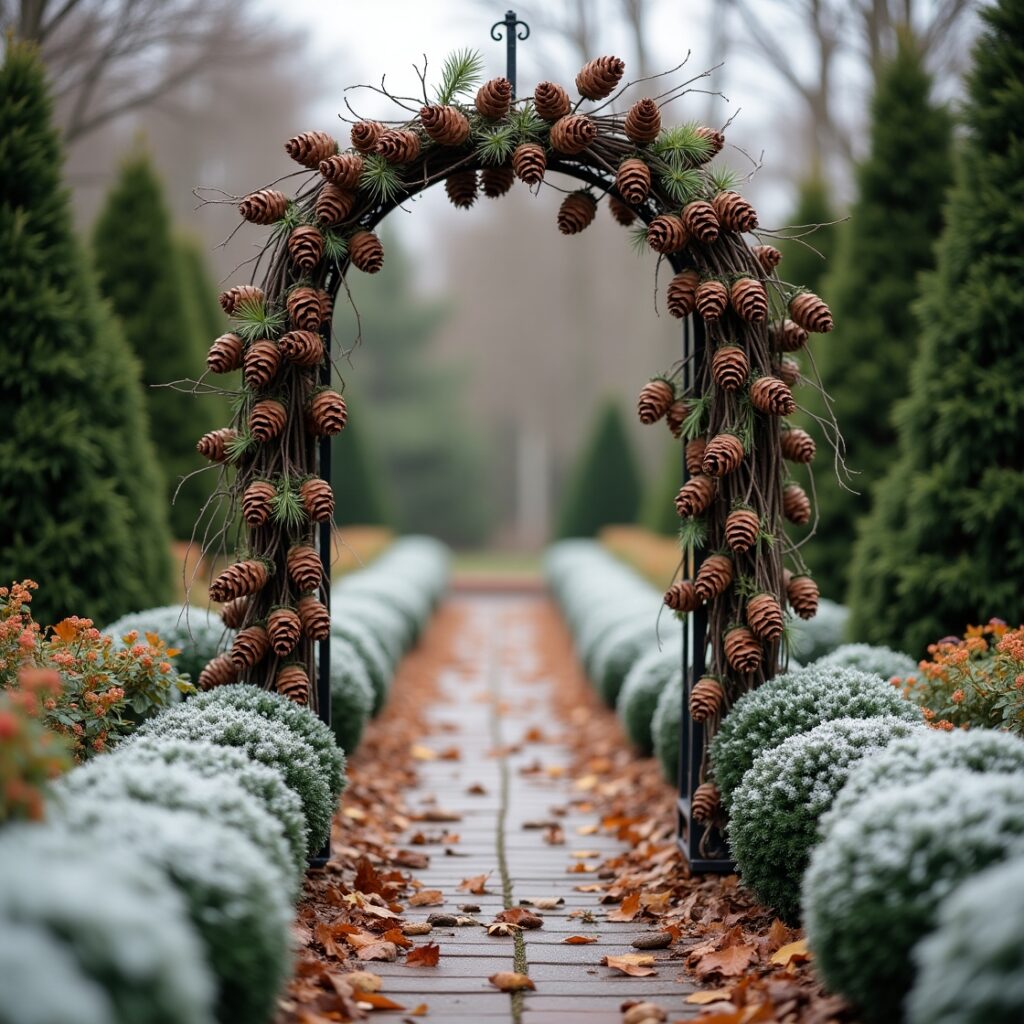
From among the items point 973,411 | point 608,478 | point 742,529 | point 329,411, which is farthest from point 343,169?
point 608,478

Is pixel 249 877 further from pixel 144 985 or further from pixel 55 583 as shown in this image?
pixel 55 583

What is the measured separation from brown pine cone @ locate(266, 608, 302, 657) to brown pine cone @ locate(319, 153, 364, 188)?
1.60 meters

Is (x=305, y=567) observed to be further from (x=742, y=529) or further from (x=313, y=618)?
(x=742, y=529)

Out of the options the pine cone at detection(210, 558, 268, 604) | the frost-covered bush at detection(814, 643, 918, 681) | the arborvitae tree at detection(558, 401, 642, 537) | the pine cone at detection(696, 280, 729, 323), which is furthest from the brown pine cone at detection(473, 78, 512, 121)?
the arborvitae tree at detection(558, 401, 642, 537)

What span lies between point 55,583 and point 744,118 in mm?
18921

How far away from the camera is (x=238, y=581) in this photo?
3957 millimetres

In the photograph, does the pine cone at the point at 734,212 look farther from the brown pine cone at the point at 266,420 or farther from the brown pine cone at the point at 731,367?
the brown pine cone at the point at 266,420

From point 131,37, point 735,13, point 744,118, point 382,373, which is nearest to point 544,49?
point 735,13

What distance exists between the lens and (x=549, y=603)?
16.2 metres

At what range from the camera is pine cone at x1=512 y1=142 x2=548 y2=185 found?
3928 mm

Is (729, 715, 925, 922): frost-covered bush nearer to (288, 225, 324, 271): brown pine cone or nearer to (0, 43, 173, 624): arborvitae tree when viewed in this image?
(288, 225, 324, 271): brown pine cone

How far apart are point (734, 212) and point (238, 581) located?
226 centimetres

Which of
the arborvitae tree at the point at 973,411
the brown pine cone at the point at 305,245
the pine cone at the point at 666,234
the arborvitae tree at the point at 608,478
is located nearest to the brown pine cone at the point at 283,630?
the brown pine cone at the point at 305,245

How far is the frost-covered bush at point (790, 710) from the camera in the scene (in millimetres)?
3797
